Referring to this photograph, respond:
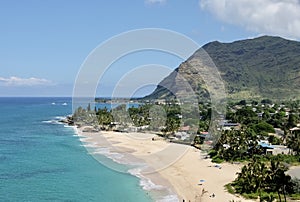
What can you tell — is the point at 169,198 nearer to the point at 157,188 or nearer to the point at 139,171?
the point at 157,188

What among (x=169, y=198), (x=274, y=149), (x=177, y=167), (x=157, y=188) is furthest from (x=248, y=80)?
(x=169, y=198)

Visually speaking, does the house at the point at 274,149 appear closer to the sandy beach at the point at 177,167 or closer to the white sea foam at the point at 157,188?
the sandy beach at the point at 177,167

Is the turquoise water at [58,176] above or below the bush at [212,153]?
below

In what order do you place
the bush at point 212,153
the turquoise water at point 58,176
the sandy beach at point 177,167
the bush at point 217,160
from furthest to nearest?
the bush at point 212,153
the bush at point 217,160
the sandy beach at point 177,167
the turquoise water at point 58,176

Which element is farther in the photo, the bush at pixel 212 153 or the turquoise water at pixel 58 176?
the bush at pixel 212 153

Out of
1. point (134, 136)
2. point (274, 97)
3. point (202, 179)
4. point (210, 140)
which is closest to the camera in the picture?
point (202, 179)

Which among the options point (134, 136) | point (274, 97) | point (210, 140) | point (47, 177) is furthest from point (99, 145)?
point (274, 97)

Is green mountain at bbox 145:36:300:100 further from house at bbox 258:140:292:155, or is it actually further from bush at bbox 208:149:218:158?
house at bbox 258:140:292:155

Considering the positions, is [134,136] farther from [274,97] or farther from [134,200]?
[274,97]

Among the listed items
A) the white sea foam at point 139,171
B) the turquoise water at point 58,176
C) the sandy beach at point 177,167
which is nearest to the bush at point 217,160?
the sandy beach at point 177,167
